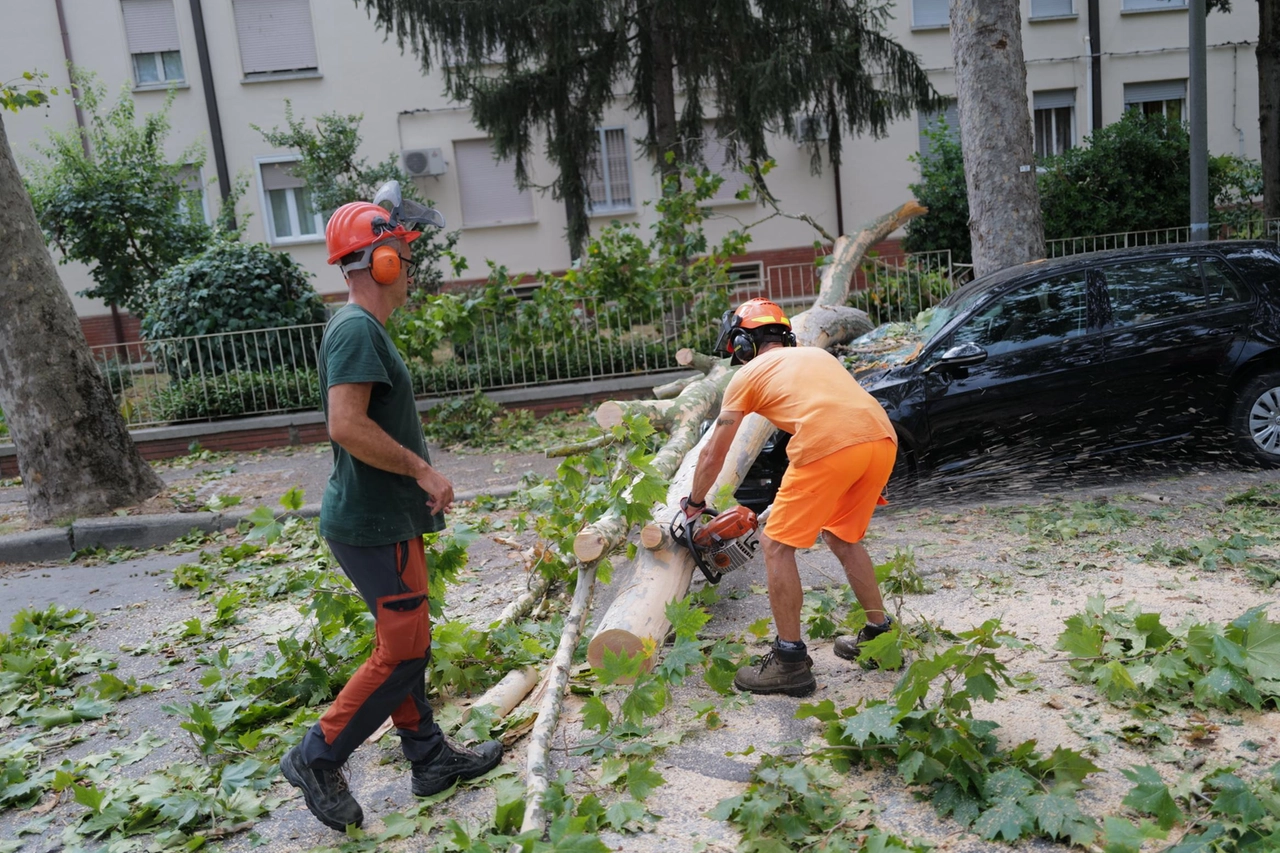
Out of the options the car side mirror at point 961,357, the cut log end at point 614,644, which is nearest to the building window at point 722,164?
the car side mirror at point 961,357

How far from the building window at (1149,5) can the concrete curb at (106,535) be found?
64.7 feet

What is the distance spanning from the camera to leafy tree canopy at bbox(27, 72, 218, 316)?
14633 millimetres

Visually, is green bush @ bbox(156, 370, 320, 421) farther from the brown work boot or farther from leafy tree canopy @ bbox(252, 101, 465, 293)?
the brown work boot

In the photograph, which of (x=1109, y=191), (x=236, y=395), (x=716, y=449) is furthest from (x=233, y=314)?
(x=1109, y=191)

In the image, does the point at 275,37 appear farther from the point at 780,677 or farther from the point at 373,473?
the point at 780,677

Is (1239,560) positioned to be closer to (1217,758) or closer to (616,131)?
(1217,758)

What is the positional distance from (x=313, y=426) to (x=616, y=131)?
11.1 metres

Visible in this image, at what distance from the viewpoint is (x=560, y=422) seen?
11477 millimetres

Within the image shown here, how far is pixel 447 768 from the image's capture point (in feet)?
11.3

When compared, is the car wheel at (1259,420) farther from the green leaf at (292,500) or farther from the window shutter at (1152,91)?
the window shutter at (1152,91)

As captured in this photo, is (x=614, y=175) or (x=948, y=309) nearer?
(x=948, y=309)

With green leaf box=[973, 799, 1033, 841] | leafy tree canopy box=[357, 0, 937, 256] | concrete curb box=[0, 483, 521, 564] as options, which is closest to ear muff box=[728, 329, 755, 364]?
green leaf box=[973, 799, 1033, 841]

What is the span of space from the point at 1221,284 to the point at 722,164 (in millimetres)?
10598

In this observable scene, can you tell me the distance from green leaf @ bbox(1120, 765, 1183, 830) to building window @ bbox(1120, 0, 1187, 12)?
2220cm
